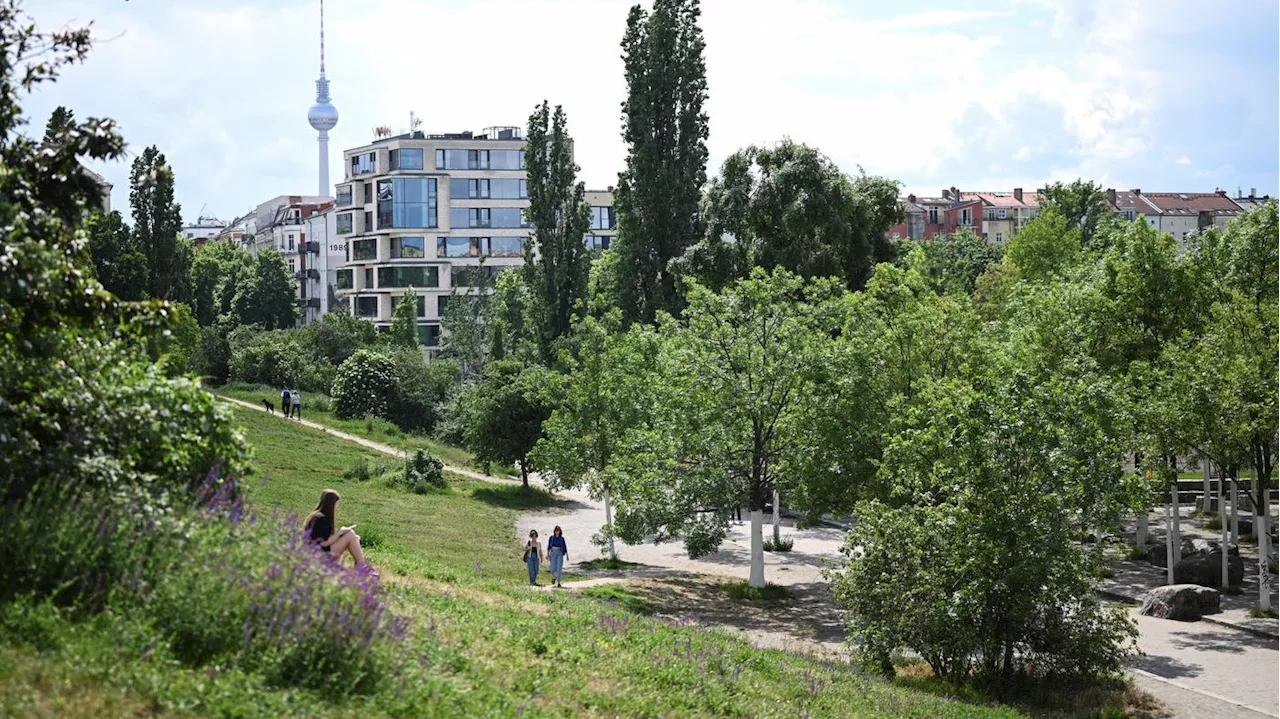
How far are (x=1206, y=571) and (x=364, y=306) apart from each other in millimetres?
78491

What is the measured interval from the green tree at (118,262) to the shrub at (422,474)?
70.3 ft

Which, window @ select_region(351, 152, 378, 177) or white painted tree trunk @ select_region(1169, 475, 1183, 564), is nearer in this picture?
white painted tree trunk @ select_region(1169, 475, 1183, 564)

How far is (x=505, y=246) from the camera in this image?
342 ft

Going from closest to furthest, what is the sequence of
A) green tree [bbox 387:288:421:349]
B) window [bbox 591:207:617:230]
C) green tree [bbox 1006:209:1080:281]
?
green tree [bbox 1006:209:1080:281] → green tree [bbox 387:288:421:349] → window [bbox 591:207:617:230]

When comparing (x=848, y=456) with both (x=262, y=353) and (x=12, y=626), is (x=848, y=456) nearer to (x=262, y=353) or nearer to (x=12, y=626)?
(x=12, y=626)

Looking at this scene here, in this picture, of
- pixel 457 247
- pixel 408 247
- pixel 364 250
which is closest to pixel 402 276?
pixel 408 247

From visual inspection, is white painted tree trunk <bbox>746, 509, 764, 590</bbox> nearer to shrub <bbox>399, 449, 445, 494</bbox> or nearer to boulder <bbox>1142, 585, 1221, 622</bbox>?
boulder <bbox>1142, 585, 1221, 622</bbox>

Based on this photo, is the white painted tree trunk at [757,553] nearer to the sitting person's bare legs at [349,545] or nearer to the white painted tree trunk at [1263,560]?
the white painted tree trunk at [1263,560]

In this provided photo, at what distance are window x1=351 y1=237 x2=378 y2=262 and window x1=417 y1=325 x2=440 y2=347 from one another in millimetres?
6830

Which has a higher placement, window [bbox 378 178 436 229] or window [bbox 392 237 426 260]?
window [bbox 378 178 436 229]

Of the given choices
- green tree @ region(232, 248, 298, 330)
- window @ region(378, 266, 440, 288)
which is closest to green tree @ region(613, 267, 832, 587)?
window @ region(378, 266, 440, 288)

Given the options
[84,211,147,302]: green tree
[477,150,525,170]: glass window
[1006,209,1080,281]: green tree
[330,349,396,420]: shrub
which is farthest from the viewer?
[477,150,525,170]: glass window

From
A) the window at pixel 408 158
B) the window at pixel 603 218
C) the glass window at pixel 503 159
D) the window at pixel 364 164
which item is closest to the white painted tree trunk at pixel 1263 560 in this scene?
the glass window at pixel 503 159

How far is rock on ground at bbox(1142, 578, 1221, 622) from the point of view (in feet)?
99.3
